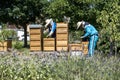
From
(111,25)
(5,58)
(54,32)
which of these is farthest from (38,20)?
(5,58)

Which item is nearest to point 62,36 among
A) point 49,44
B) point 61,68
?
point 49,44

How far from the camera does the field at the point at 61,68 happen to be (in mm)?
6484

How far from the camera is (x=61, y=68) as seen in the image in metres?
6.71

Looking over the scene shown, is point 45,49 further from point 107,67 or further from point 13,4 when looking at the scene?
point 13,4

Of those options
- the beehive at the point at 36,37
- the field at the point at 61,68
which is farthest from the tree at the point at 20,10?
the field at the point at 61,68

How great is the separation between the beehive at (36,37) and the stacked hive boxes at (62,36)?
0.69 metres

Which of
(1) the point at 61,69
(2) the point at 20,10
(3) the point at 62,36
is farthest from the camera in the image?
(2) the point at 20,10

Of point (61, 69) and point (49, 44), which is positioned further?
point (49, 44)

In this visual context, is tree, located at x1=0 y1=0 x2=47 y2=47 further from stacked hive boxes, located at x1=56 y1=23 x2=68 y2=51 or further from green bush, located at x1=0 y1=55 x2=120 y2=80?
green bush, located at x1=0 y1=55 x2=120 y2=80

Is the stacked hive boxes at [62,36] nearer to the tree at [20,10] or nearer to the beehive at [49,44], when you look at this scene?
the beehive at [49,44]

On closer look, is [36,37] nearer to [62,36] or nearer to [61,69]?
[62,36]

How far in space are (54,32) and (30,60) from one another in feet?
26.3

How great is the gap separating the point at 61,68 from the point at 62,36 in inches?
316

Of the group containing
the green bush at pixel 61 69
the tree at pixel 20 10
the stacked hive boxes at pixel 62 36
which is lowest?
the green bush at pixel 61 69
